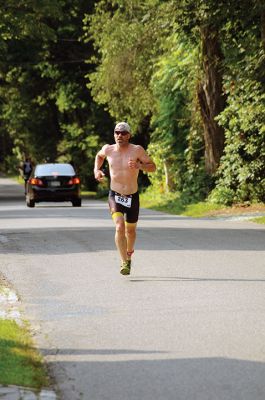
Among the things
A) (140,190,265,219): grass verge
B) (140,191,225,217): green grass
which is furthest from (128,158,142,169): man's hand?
(140,191,225,217): green grass

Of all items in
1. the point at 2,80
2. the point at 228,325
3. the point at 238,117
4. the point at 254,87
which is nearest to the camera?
the point at 228,325

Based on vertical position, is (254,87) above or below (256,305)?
above

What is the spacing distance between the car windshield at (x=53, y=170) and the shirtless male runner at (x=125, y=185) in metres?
24.9

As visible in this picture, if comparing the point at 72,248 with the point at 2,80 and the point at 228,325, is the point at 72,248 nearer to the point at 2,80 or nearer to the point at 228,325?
the point at 228,325

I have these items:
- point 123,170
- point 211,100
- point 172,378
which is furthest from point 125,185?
point 211,100

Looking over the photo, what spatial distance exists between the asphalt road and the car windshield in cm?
1886

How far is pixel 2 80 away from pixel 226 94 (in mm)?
27828

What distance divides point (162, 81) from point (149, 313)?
2868 cm

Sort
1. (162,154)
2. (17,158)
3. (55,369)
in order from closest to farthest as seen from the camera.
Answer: (55,369) → (162,154) → (17,158)

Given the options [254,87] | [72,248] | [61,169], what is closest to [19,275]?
[72,248]

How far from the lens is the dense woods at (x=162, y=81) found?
96.2 ft

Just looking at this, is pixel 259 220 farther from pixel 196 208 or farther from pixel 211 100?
pixel 211 100

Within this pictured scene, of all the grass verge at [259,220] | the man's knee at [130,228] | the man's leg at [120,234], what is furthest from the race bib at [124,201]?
the grass verge at [259,220]

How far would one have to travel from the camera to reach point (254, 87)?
1162 inches
